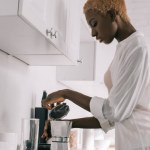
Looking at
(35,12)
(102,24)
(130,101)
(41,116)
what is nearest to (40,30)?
(35,12)

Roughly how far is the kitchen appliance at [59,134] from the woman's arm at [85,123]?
10 centimetres

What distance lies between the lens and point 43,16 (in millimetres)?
1161

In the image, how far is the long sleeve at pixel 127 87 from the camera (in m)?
1.24

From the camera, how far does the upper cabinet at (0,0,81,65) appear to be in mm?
970

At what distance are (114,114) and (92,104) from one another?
0.10 m

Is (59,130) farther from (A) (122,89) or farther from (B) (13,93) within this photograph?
(B) (13,93)

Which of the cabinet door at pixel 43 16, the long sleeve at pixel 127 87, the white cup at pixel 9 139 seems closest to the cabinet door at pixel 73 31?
the cabinet door at pixel 43 16

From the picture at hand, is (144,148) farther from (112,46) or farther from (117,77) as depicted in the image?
(112,46)

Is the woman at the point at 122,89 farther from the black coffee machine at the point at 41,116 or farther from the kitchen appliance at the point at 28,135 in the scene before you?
the black coffee machine at the point at 41,116

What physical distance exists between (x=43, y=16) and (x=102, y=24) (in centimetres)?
27

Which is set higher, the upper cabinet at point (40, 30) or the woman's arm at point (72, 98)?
the upper cabinet at point (40, 30)

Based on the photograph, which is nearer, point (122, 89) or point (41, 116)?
point (122, 89)

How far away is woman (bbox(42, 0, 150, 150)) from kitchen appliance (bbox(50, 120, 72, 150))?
0.10 meters

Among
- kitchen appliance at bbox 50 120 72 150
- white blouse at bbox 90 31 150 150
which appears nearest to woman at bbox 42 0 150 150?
white blouse at bbox 90 31 150 150
